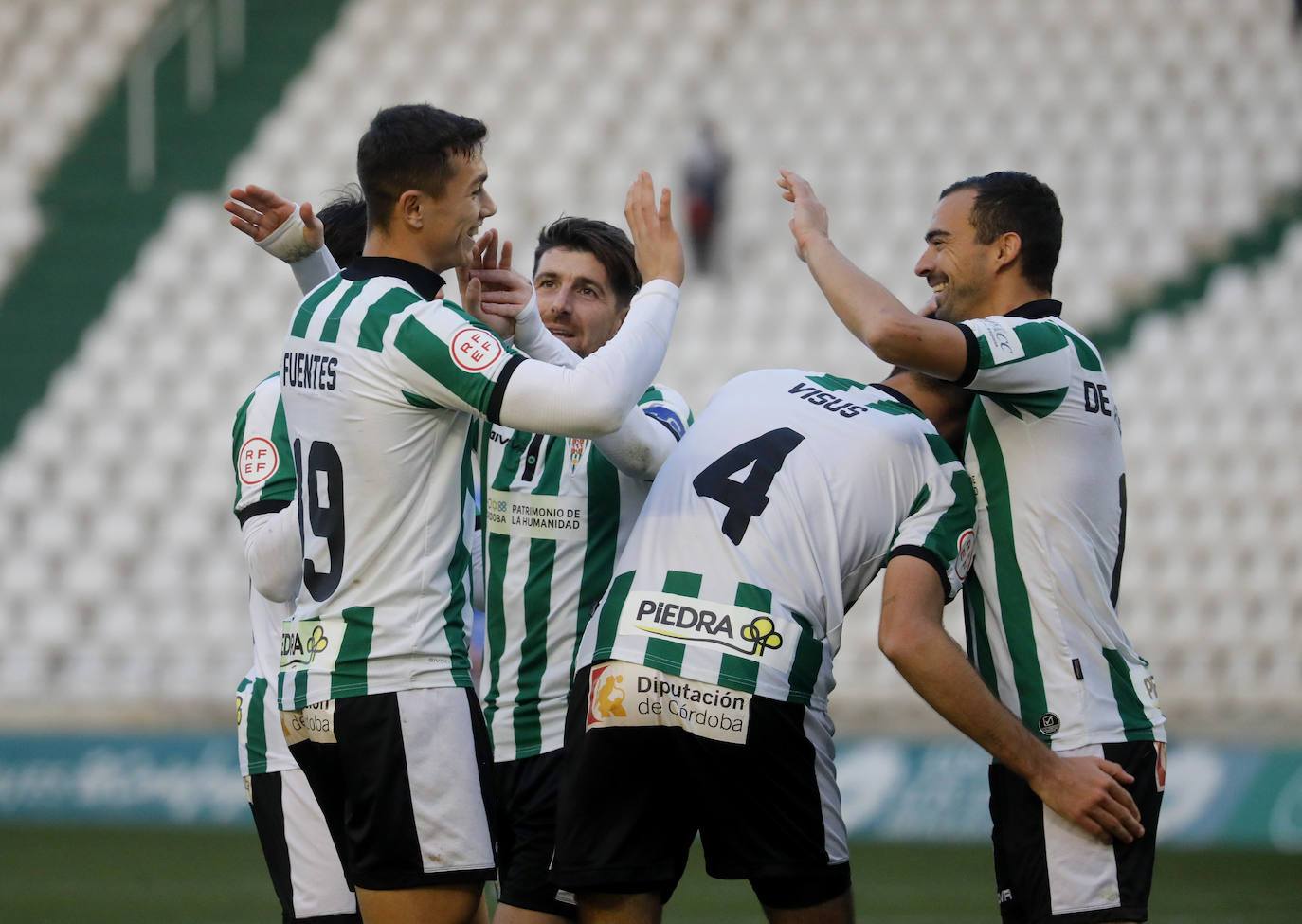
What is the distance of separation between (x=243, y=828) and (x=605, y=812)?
7.86 metres

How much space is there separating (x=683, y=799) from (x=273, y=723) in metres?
1.22

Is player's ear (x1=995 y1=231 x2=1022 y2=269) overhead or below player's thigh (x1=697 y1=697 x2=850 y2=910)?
overhead

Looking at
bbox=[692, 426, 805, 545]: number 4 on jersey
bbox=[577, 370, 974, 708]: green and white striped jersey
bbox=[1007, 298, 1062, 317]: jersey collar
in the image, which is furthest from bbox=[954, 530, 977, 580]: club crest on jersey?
bbox=[1007, 298, 1062, 317]: jersey collar

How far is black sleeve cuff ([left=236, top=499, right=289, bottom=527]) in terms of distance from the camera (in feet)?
12.4

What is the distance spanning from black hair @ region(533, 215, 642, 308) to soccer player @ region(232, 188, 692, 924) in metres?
0.43

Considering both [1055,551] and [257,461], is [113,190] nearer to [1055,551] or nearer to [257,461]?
[257,461]

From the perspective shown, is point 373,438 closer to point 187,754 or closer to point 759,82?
point 187,754

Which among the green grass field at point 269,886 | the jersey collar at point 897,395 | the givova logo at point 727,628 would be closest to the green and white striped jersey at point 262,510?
the givova logo at point 727,628

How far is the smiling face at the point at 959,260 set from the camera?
376 cm

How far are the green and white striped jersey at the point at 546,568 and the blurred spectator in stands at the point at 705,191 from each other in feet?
34.0

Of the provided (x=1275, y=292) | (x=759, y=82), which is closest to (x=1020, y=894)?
(x=1275, y=292)

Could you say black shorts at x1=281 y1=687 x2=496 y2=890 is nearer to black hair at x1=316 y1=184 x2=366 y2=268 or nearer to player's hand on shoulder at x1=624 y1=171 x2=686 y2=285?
player's hand on shoulder at x1=624 y1=171 x2=686 y2=285

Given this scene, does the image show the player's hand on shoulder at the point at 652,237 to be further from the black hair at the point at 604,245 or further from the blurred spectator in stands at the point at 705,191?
the blurred spectator in stands at the point at 705,191

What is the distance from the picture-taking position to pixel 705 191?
1434 cm
